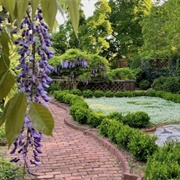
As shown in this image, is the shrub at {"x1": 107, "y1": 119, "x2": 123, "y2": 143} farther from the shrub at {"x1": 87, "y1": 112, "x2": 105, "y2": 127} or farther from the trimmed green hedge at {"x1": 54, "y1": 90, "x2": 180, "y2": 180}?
the shrub at {"x1": 87, "y1": 112, "x2": 105, "y2": 127}

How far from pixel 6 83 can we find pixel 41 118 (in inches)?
3.4

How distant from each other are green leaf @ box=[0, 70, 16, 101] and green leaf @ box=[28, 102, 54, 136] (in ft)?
0.17

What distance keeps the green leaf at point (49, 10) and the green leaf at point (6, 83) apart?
12 cm

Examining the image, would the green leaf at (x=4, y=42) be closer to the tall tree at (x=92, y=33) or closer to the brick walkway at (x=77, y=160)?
the brick walkway at (x=77, y=160)

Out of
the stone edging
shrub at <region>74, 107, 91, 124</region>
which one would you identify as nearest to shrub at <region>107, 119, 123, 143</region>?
the stone edging

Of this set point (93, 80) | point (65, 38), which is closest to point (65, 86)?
point (93, 80)

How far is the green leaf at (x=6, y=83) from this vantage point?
0.47 metres

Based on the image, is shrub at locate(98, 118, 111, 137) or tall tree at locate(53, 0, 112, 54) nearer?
shrub at locate(98, 118, 111, 137)

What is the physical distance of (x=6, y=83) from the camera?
19.0 inches

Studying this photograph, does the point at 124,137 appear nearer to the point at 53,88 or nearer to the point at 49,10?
the point at 49,10

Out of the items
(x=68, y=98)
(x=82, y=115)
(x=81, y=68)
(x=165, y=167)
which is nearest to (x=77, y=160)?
(x=165, y=167)

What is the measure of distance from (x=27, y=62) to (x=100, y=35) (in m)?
19.9

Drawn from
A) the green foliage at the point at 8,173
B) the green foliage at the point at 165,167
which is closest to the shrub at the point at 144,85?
the green foliage at the point at 165,167

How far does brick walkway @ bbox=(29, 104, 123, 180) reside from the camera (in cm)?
389
